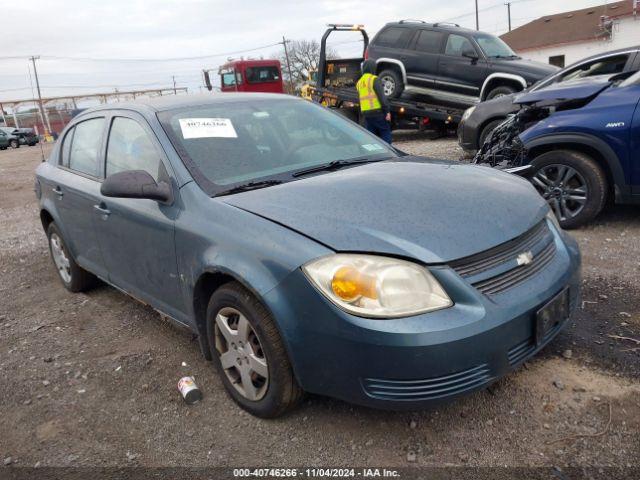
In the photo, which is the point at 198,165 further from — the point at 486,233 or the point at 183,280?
the point at 486,233

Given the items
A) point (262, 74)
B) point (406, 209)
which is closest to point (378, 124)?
point (406, 209)

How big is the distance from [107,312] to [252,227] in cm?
239

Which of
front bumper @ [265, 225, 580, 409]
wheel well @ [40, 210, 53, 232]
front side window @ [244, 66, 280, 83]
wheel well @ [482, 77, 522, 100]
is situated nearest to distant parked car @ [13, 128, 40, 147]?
front side window @ [244, 66, 280, 83]

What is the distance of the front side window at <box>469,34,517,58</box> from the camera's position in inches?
430

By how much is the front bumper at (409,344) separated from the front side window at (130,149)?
4.38 ft

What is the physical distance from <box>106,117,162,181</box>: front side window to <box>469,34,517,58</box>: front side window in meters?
9.38

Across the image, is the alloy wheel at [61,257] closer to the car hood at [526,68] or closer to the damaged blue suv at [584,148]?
the damaged blue suv at [584,148]

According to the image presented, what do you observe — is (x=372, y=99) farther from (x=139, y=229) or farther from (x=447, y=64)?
(x=139, y=229)

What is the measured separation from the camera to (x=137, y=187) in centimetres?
268

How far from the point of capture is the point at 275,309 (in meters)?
2.16

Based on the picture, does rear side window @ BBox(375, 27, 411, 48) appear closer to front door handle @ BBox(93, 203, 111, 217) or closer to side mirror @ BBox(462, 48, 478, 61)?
side mirror @ BBox(462, 48, 478, 61)

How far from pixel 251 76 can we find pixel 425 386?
23162 millimetres

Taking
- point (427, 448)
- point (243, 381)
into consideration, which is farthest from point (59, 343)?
point (427, 448)

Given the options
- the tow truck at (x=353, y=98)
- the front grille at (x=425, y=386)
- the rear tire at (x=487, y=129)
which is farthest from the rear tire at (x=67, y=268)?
the tow truck at (x=353, y=98)
